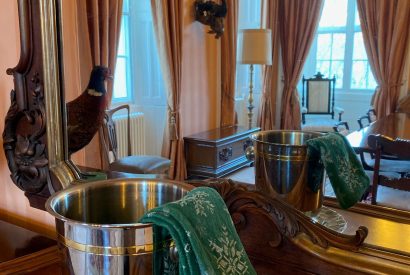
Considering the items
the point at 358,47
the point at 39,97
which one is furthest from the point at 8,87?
the point at 358,47

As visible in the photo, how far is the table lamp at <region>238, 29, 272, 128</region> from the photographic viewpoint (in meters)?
0.94

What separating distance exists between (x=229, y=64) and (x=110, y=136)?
1.21 ft

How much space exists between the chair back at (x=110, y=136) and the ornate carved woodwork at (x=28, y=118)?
0.62ft

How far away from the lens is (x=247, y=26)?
0.99 m

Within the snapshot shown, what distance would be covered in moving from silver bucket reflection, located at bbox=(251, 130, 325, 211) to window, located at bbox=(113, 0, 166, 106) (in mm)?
315

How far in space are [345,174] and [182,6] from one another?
594mm

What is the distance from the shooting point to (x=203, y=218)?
2.07 ft

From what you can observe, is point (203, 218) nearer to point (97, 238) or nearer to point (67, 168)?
point (97, 238)

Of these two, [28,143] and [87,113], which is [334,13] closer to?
[87,113]

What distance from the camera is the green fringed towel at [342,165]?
36.0 inches

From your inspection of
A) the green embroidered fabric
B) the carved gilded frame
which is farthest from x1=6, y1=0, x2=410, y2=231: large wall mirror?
the green embroidered fabric

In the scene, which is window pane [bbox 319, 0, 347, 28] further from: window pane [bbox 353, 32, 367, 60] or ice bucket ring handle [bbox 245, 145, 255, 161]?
ice bucket ring handle [bbox 245, 145, 255, 161]

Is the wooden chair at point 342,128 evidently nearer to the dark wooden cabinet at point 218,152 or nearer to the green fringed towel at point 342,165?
the green fringed towel at point 342,165

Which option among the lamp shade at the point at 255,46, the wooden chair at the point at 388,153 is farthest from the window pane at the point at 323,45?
the wooden chair at the point at 388,153
